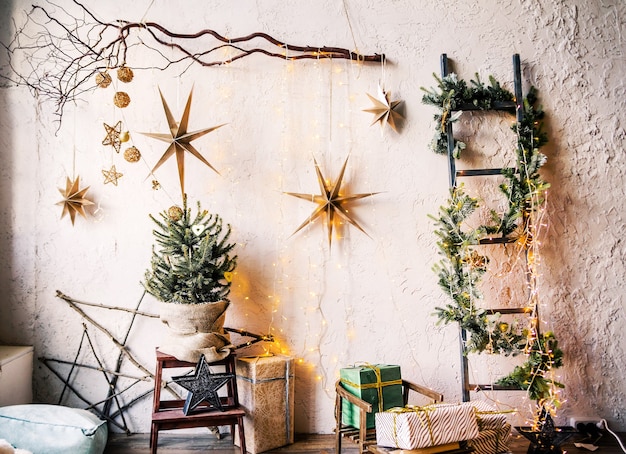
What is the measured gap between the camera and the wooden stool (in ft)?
8.23

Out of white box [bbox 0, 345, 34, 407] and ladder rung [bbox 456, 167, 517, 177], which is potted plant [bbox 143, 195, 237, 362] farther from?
ladder rung [bbox 456, 167, 517, 177]

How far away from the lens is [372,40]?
10.4ft

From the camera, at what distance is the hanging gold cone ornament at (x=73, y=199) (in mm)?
3033

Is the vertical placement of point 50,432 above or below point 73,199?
below

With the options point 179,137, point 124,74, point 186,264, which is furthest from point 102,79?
point 186,264

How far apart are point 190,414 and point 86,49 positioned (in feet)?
7.57

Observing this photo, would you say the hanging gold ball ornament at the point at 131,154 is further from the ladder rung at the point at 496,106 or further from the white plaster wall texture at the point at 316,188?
the ladder rung at the point at 496,106

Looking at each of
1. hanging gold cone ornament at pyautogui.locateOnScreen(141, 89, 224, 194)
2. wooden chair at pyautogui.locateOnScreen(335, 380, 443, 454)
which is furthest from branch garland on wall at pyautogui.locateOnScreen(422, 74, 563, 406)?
hanging gold cone ornament at pyautogui.locateOnScreen(141, 89, 224, 194)

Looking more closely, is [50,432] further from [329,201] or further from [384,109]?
[384,109]

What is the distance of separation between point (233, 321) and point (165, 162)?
109 cm

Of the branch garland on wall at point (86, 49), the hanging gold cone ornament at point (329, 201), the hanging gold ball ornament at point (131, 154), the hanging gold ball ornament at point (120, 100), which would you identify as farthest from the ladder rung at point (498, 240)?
the hanging gold ball ornament at point (120, 100)

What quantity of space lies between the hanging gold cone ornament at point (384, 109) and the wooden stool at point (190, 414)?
168cm

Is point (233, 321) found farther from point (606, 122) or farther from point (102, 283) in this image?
point (606, 122)

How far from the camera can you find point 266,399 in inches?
110
